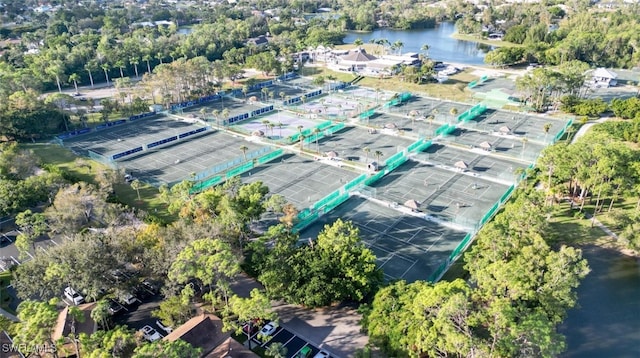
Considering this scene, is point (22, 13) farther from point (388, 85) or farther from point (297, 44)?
point (388, 85)

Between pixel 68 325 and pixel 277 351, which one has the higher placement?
pixel 68 325

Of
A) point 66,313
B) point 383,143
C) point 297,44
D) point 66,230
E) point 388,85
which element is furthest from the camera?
point 297,44

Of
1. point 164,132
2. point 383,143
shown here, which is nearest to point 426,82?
point 383,143

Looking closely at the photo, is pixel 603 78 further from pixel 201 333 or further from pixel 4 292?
pixel 4 292

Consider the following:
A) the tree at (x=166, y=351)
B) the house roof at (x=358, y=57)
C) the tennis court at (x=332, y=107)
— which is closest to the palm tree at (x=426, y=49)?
the house roof at (x=358, y=57)

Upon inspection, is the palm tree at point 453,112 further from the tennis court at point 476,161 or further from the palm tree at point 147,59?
the palm tree at point 147,59

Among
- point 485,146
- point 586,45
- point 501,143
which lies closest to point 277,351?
point 485,146
